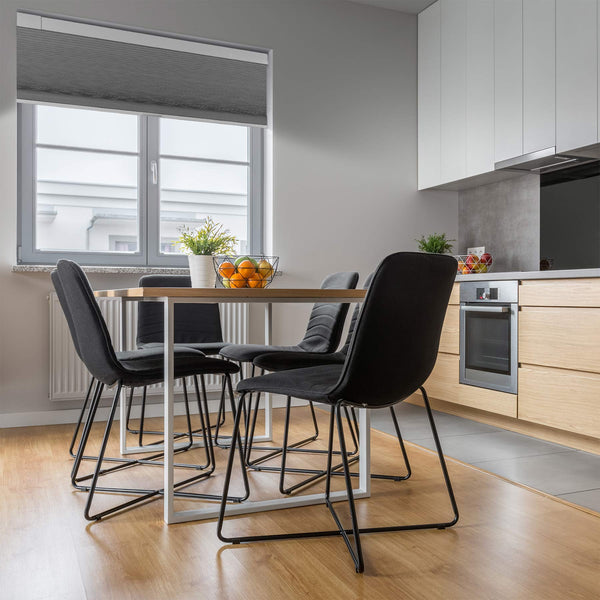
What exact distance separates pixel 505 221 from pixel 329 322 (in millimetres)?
1870

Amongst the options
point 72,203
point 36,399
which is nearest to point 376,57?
point 72,203

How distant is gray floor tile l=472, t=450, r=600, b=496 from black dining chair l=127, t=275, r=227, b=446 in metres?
1.45

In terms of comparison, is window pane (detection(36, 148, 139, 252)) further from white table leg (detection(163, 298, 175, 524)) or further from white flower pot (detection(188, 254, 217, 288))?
white table leg (detection(163, 298, 175, 524))

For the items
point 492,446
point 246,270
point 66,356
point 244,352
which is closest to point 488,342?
point 492,446

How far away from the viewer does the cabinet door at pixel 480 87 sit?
3959mm

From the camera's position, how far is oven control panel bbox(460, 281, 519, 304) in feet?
11.2

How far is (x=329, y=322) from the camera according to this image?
3078mm

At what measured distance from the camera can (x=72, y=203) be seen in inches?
156

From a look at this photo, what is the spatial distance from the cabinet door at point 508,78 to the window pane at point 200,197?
1700 millimetres

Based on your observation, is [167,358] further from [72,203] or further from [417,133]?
[417,133]

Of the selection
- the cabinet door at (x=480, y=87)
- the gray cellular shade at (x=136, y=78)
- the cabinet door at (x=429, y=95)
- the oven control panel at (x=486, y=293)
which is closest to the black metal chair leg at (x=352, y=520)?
the oven control panel at (x=486, y=293)

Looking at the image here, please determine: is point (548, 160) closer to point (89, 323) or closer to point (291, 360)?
point (291, 360)

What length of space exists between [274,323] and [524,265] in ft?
5.49

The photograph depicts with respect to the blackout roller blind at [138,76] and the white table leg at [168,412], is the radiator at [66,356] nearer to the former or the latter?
the blackout roller blind at [138,76]
